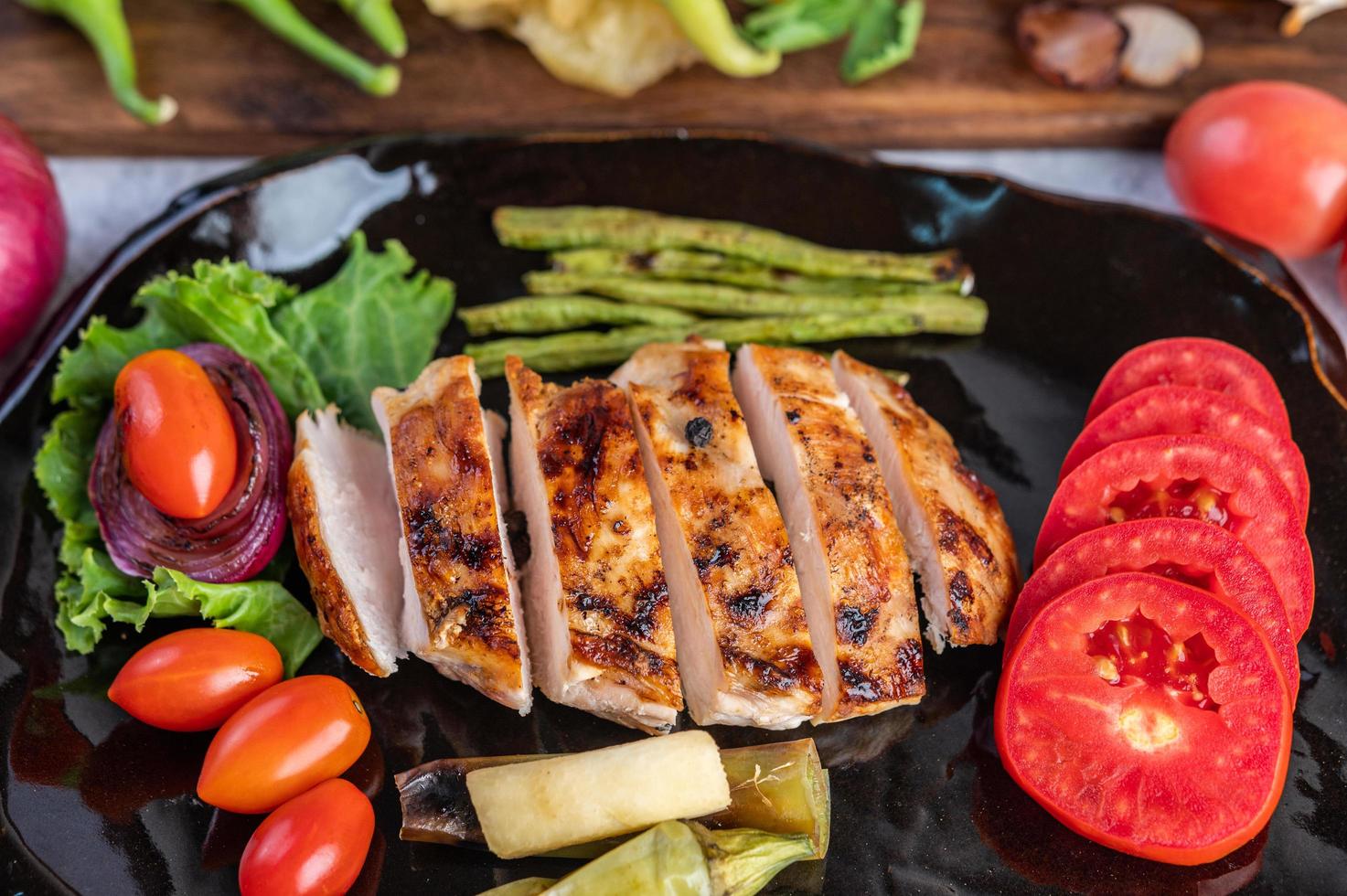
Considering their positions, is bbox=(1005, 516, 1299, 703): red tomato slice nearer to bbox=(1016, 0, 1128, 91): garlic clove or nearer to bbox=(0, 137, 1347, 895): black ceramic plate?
bbox=(0, 137, 1347, 895): black ceramic plate

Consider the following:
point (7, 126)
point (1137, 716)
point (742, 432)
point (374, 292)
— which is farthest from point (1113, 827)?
point (7, 126)

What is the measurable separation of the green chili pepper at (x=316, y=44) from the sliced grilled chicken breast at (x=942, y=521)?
2.78 metres

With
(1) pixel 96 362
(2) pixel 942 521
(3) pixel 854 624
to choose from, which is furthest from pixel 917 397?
(1) pixel 96 362

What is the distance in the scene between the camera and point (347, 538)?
164 inches

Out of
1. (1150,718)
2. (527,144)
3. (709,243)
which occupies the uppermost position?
(527,144)

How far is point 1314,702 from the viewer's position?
4.17 metres

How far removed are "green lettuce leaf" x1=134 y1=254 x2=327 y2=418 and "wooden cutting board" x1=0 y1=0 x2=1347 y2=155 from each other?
1.54 metres

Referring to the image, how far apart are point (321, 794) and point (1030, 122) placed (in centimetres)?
482

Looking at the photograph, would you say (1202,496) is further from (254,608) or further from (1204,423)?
(254,608)

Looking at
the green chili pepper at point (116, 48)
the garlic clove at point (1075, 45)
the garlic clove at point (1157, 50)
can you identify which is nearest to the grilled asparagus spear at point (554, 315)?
the green chili pepper at point (116, 48)

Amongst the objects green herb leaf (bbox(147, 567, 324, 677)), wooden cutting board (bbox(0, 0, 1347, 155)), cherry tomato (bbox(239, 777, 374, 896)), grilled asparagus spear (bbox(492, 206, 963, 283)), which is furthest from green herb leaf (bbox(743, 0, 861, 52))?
cherry tomato (bbox(239, 777, 374, 896))

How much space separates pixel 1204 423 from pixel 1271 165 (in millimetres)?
1965

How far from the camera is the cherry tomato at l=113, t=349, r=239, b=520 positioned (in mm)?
3842

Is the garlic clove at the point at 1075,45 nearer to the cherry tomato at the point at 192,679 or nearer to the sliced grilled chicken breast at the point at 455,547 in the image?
the sliced grilled chicken breast at the point at 455,547
